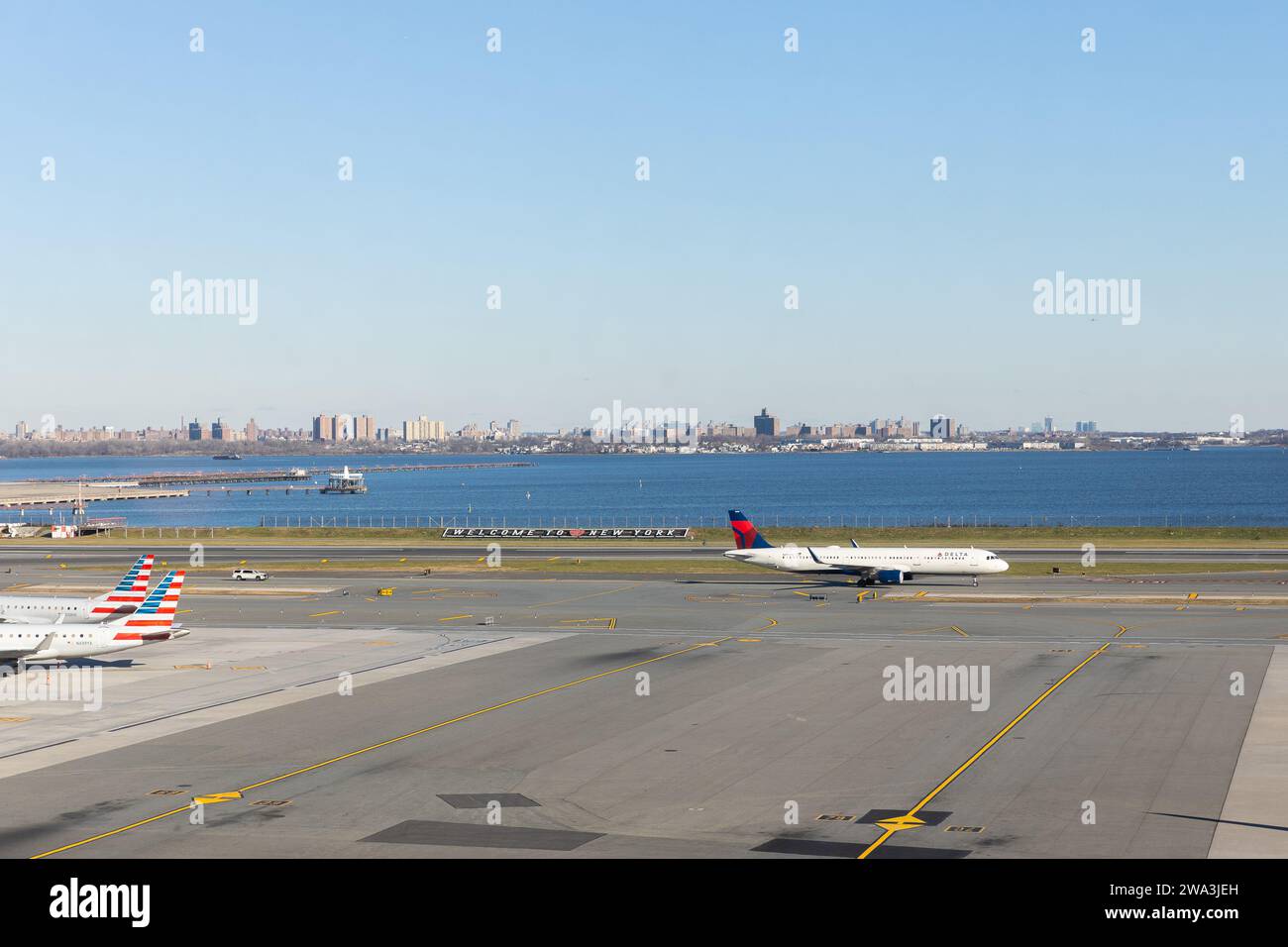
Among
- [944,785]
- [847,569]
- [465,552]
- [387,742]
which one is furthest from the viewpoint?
[465,552]

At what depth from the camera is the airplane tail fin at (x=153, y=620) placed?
207ft

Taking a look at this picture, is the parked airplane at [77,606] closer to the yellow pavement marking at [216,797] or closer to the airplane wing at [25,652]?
the airplane wing at [25,652]

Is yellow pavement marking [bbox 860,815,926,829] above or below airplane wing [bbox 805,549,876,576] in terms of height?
below

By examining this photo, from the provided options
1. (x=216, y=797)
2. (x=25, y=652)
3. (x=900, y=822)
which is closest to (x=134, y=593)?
(x=25, y=652)

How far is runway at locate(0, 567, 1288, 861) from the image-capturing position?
113ft

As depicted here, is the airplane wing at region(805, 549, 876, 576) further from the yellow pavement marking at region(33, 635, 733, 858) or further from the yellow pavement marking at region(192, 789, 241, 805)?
the yellow pavement marking at region(192, 789, 241, 805)

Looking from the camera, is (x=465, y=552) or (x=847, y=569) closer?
(x=847, y=569)

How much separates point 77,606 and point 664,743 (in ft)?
126

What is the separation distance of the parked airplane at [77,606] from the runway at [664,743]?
3.19 m

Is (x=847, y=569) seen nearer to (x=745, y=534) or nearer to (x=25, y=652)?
(x=745, y=534)

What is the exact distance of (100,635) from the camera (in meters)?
62.5

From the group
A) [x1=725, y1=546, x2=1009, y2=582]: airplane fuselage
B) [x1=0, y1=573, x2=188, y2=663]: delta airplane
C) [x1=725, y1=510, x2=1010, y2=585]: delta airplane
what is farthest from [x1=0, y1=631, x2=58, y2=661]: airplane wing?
[x1=725, y1=546, x2=1009, y2=582]: airplane fuselage

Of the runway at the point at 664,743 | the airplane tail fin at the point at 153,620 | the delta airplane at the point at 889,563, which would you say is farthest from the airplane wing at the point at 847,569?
the airplane tail fin at the point at 153,620
